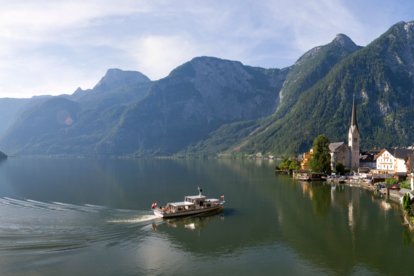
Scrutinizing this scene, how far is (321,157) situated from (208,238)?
88505mm

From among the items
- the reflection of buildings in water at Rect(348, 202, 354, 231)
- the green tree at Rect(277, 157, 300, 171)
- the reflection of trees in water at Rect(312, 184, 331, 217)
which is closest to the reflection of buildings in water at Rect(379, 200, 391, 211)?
the reflection of buildings in water at Rect(348, 202, 354, 231)

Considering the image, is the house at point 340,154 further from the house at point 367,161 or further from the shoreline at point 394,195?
the shoreline at point 394,195

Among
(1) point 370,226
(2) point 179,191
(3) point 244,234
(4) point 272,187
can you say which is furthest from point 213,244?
(4) point 272,187

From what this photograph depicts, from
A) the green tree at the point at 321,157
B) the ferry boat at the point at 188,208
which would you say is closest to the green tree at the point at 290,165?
the green tree at the point at 321,157

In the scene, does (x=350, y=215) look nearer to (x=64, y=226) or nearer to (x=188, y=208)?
(x=188, y=208)

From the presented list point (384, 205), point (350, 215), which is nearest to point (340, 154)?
point (384, 205)

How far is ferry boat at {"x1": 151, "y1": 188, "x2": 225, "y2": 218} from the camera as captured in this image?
69625mm

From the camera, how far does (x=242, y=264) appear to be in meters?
45.9

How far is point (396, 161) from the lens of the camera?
438 feet

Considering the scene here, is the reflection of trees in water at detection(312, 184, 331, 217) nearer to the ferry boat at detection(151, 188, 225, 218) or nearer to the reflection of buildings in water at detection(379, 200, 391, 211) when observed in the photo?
the reflection of buildings in water at detection(379, 200, 391, 211)

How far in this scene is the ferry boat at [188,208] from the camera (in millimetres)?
69625

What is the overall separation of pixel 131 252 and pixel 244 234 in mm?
16950

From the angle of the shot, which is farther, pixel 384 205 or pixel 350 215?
pixel 384 205

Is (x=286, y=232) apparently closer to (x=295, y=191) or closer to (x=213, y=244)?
(x=213, y=244)
